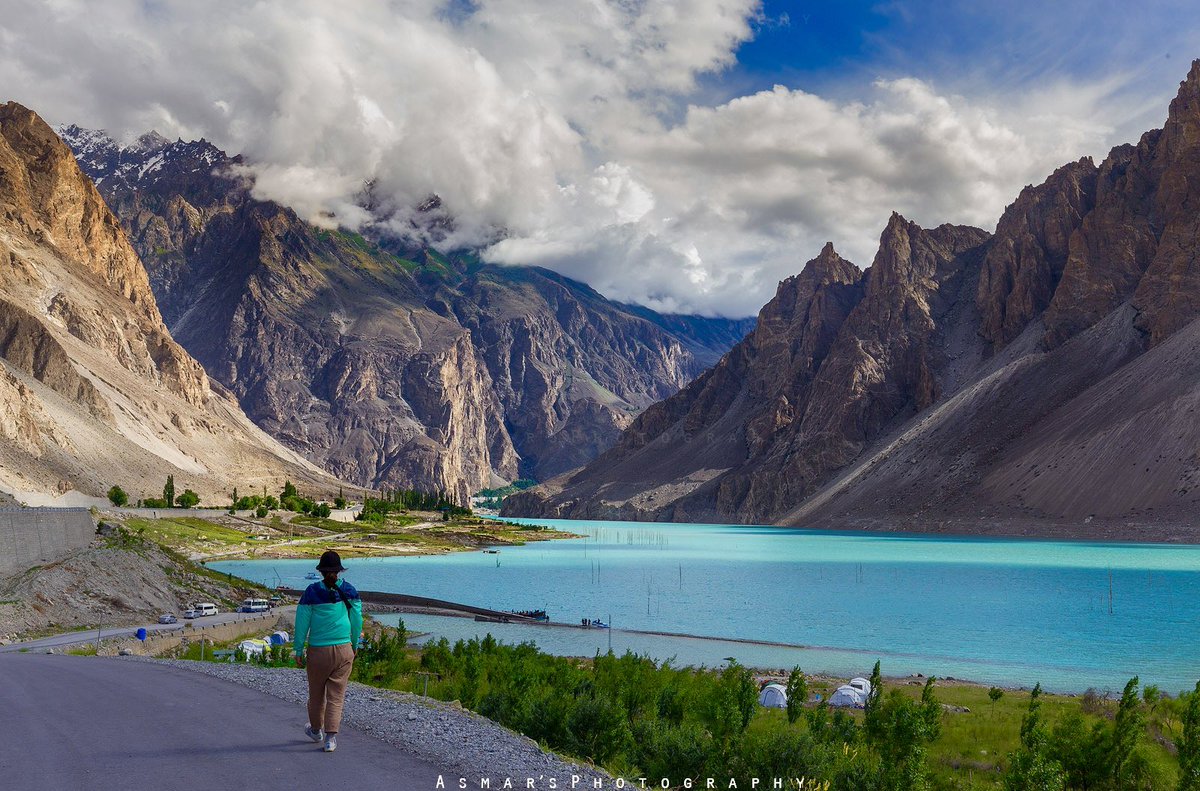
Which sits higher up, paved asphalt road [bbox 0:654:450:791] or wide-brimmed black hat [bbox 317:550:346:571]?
wide-brimmed black hat [bbox 317:550:346:571]

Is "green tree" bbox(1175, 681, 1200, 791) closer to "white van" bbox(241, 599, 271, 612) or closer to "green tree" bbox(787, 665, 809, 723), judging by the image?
"green tree" bbox(787, 665, 809, 723)

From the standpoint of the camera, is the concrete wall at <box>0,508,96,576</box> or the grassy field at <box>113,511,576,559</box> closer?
the concrete wall at <box>0,508,96,576</box>

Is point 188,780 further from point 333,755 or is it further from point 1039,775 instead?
point 1039,775

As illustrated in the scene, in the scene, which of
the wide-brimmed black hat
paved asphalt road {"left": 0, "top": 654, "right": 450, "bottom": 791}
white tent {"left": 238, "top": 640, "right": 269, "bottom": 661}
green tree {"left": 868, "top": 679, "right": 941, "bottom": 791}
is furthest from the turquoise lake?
the wide-brimmed black hat

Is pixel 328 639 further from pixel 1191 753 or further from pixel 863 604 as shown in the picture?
pixel 863 604

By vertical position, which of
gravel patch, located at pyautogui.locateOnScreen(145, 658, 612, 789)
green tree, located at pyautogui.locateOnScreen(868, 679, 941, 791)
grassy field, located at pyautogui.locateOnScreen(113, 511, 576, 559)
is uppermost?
gravel patch, located at pyautogui.locateOnScreen(145, 658, 612, 789)

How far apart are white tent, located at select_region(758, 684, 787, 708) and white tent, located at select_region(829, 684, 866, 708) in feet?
7.11

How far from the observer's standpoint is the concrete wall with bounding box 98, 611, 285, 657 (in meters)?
41.4

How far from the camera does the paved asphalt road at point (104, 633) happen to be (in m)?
40.4

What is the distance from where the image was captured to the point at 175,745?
15594mm

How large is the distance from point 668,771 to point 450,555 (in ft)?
489

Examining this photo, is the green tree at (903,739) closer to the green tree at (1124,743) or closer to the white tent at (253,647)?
the green tree at (1124,743)

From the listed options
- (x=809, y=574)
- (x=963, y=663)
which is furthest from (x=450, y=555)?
(x=963, y=663)

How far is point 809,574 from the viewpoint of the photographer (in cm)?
11756
